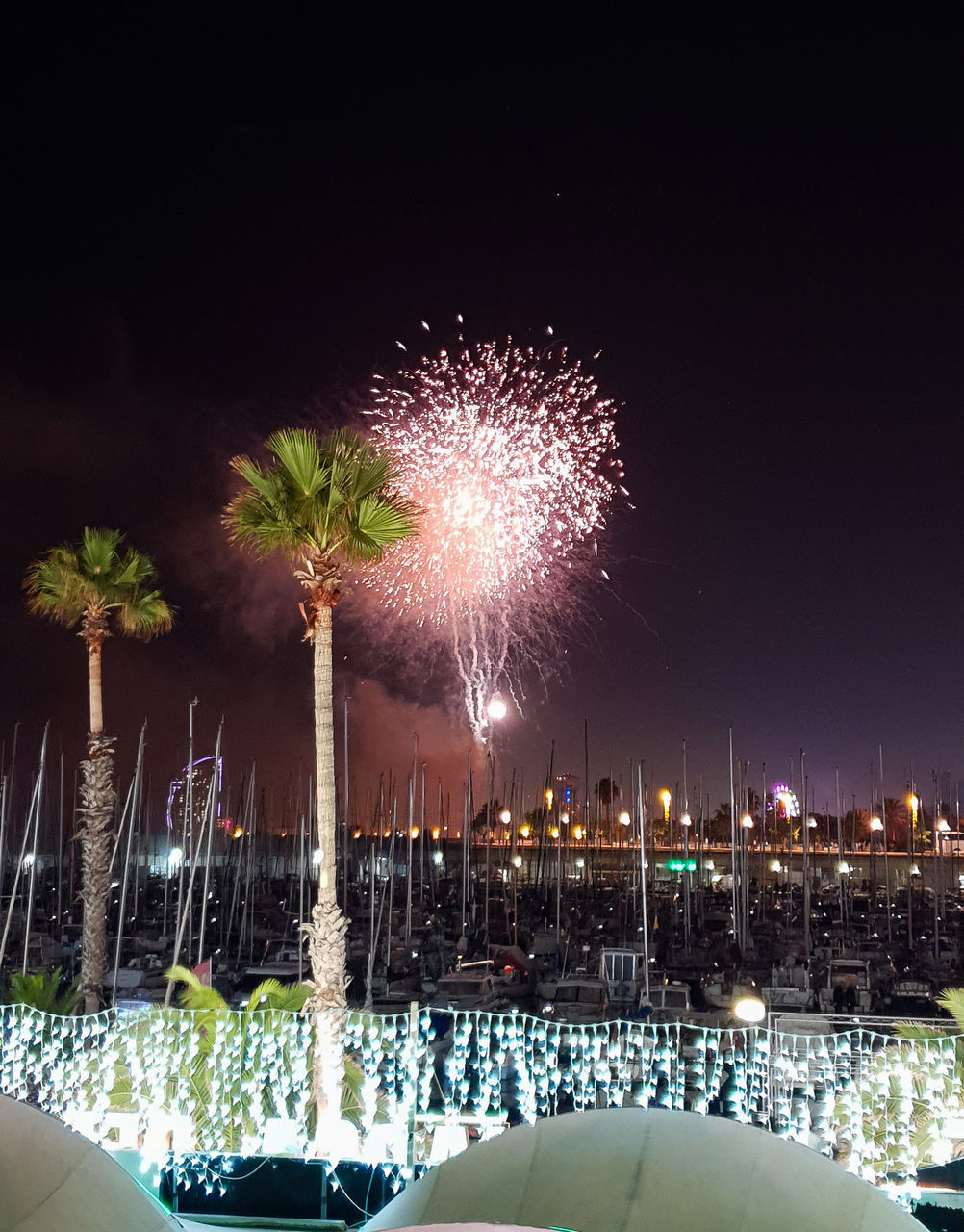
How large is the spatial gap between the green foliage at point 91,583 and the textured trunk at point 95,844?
8.49 ft

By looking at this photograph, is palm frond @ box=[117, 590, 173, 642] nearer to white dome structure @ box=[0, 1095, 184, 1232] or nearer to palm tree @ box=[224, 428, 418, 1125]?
palm tree @ box=[224, 428, 418, 1125]

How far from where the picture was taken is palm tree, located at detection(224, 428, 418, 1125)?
14289 millimetres

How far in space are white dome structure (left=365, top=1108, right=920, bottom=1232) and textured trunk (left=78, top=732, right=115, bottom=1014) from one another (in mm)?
14751

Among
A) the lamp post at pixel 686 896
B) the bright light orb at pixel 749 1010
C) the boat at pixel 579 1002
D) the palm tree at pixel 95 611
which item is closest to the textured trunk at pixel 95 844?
the palm tree at pixel 95 611

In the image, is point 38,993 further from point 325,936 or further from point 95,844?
point 325,936

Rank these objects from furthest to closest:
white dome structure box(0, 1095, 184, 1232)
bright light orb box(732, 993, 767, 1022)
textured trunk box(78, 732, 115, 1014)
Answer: textured trunk box(78, 732, 115, 1014), bright light orb box(732, 993, 767, 1022), white dome structure box(0, 1095, 184, 1232)

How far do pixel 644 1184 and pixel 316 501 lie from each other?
10113 mm

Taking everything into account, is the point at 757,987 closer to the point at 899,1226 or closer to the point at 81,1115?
the point at 81,1115

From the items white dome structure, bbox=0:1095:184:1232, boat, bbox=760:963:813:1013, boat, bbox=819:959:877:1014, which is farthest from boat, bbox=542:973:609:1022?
white dome structure, bbox=0:1095:184:1232

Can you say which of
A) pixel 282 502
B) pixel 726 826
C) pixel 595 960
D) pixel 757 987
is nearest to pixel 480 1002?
pixel 757 987

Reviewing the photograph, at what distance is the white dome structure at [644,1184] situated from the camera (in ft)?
19.5

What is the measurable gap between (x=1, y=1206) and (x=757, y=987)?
72.4 ft

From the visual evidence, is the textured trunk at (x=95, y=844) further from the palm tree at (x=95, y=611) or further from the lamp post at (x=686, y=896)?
the lamp post at (x=686, y=896)

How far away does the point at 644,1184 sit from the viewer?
6.31m
